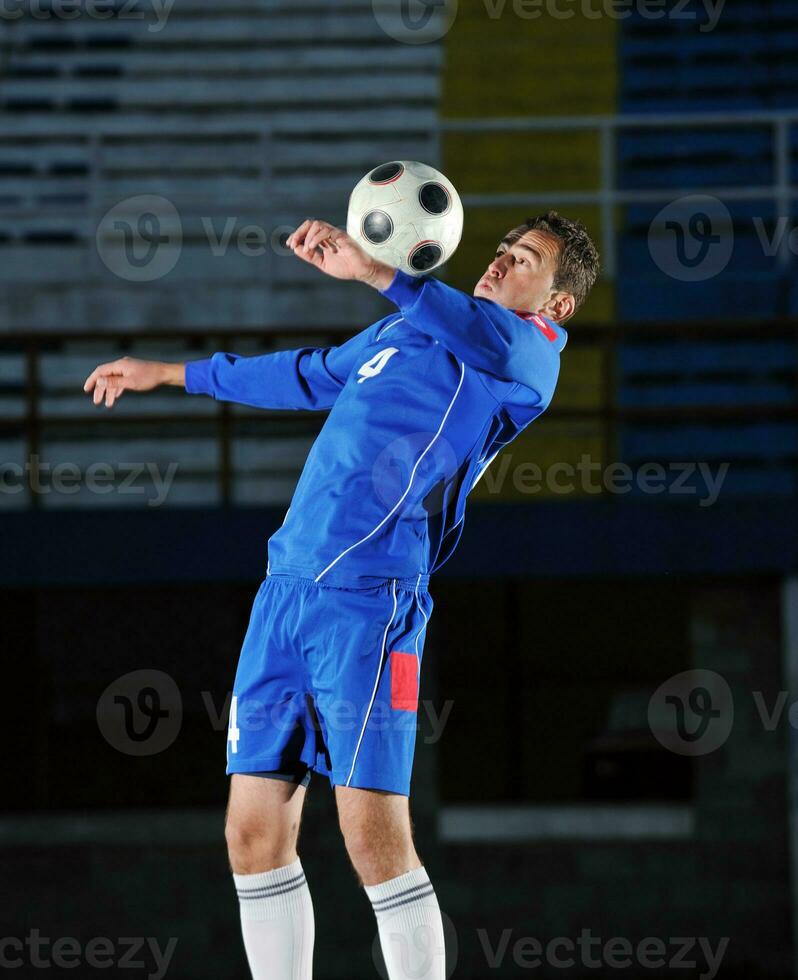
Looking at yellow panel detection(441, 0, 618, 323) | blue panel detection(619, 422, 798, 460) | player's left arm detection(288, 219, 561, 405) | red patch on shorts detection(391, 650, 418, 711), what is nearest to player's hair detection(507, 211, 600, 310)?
player's left arm detection(288, 219, 561, 405)

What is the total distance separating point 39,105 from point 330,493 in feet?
29.7

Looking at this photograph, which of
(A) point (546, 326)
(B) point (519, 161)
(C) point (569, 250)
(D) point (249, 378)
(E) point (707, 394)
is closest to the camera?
(A) point (546, 326)

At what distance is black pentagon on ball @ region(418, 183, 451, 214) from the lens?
11.1 feet

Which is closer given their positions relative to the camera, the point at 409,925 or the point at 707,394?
the point at 409,925

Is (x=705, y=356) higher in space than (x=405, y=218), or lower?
higher

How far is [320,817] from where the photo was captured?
8.27 meters

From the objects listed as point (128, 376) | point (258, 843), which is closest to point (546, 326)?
point (128, 376)

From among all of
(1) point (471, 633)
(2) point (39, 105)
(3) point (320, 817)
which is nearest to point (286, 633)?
(3) point (320, 817)

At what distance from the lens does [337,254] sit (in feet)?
9.78

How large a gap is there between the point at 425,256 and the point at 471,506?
4253 mm

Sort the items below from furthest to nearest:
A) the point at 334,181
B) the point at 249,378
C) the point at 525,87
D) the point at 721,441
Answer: the point at 525,87 < the point at 334,181 < the point at 721,441 < the point at 249,378

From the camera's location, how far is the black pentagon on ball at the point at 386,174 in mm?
3418

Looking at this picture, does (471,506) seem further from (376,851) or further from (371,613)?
(376,851)

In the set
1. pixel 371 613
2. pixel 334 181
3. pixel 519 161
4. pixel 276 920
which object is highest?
pixel 519 161
